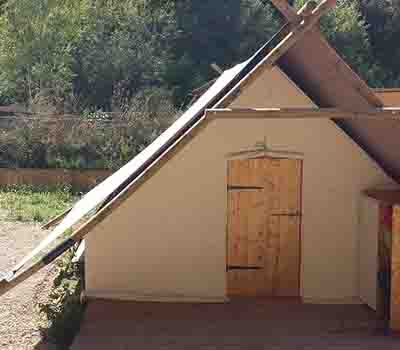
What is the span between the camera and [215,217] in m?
8.39

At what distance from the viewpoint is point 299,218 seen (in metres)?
8.55

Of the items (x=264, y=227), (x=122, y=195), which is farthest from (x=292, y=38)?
(x=264, y=227)

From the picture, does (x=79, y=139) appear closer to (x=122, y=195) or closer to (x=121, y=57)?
(x=121, y=57)

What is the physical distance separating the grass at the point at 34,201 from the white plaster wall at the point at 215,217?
20.4ft

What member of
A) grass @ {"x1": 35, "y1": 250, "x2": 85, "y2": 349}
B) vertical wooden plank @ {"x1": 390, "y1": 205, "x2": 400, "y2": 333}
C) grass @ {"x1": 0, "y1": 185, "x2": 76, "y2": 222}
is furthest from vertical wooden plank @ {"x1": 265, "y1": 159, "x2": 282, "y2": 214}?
grass @ {"x1": 0, "y1": 185, "x2": 76, "y2": 222}

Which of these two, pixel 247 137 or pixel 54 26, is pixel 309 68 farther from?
pixel 54 26

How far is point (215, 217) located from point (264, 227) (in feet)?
2.33

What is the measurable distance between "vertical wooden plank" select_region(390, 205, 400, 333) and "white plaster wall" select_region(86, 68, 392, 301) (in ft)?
3.77

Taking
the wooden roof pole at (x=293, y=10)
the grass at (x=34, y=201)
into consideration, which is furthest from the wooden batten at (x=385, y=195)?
the grass at (x=34, y=201)

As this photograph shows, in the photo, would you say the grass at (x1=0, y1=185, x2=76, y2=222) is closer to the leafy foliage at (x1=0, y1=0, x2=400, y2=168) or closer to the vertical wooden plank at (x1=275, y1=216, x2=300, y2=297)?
the leafy foliage at (x1=0, y1=0, x2=400, y2=168)

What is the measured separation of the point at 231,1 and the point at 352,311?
68.1 feet

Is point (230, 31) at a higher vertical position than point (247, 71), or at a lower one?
higher

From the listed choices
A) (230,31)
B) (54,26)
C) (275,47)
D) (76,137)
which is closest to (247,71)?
(275,47)

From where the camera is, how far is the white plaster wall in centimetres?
833
